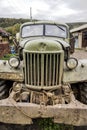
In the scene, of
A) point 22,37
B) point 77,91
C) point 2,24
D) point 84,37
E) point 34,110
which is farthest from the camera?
point 2,24

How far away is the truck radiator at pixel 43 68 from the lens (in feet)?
16.7

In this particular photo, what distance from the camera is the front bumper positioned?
182 inches

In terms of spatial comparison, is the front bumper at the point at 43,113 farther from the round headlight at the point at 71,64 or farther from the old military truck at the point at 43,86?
the round headlight at the point at 71,64

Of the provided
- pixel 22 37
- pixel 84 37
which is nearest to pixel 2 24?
pixel 84 37

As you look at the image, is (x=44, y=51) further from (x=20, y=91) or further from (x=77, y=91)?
(x=77, y=91)

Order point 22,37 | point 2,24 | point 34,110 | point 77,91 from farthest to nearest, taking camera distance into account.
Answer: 1. point 2,24
2. point 22,37
3. point 77,91
4. point 34,110

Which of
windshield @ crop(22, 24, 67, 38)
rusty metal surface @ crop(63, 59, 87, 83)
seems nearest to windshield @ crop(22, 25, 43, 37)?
windshield @ crop(22, 24, 67, 38)

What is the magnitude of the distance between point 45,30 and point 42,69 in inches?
80.8

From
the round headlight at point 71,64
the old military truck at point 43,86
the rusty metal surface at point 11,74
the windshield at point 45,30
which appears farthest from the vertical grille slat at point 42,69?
the windshield at point 45,30

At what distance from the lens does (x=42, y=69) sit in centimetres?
514

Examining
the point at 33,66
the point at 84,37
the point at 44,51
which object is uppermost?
the point at 44,51

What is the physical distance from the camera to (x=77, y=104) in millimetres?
4793

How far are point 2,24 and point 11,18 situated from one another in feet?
15.3

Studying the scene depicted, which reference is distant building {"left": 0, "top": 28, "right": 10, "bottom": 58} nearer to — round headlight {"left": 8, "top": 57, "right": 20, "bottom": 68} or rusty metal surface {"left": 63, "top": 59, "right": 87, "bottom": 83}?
round headlight {"left": 8, "top": 57, "right": 20, "bottom": 68}
